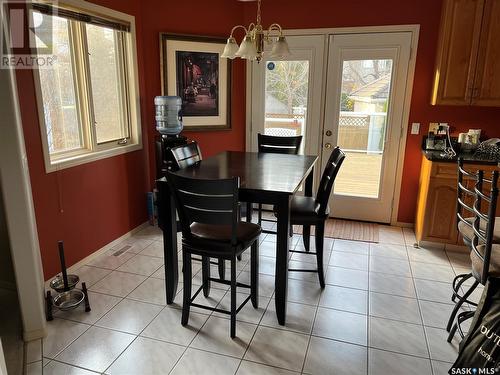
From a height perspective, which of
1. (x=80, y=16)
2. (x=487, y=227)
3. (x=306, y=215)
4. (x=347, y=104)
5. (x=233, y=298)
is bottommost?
(x=233, y=298)

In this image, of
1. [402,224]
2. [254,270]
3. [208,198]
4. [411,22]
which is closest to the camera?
[208,198]

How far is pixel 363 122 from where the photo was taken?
4.03 m

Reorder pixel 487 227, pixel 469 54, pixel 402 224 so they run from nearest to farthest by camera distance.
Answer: pixel 487 227
pixel 469 54
pixel 402 224

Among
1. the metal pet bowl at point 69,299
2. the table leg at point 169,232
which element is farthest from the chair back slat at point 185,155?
the metal pet bowl at point 69,299

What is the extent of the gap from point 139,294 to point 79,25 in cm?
221

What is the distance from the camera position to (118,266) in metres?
3.14

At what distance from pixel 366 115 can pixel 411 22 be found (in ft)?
3.27

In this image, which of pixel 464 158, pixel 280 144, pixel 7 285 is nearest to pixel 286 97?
pixel 280 144

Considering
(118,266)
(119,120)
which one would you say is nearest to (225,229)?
(118,266)

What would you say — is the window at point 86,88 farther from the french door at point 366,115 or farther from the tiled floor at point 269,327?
the french door at point 366,115

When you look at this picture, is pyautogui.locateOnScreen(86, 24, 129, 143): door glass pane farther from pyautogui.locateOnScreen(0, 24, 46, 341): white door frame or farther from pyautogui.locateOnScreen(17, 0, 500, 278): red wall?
pyautogui.locateOnScreen(0, 24, 46, 341): white door frame

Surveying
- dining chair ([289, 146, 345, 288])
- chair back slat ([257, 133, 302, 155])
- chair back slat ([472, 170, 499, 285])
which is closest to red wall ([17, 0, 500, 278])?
chair back slat ([257, 133, 302, 155])

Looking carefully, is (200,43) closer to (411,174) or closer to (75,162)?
(75,162)

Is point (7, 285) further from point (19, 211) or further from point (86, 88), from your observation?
point (86, 88)
